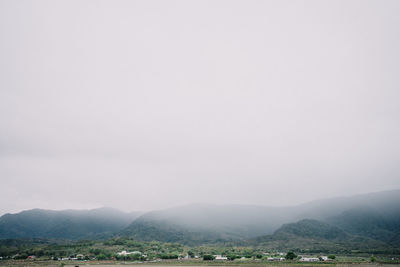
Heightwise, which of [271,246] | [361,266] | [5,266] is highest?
[5,266]

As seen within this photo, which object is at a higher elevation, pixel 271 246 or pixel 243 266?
pixel 243 266

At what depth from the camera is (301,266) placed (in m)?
83.2

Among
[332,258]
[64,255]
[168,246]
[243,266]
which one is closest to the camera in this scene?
[243,266]

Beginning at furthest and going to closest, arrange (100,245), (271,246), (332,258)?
(271,246)
(100,245)
(332,258)

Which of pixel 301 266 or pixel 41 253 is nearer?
pixel 301 266

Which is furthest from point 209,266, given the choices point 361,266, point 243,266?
point 361,266

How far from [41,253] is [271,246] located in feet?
464

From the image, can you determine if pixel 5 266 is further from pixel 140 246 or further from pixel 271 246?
pixel 271 246

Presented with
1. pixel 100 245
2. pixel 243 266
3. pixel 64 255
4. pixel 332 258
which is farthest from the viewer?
pixel 100 245

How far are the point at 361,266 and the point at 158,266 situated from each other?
60.7 meters

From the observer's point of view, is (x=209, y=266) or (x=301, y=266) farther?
(x=209, y=266)

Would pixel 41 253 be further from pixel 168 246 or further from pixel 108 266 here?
pixel 168 246

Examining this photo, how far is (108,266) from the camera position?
92.4 meters

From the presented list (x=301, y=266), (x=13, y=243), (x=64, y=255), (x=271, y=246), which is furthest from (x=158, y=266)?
(x=13, y=243)
